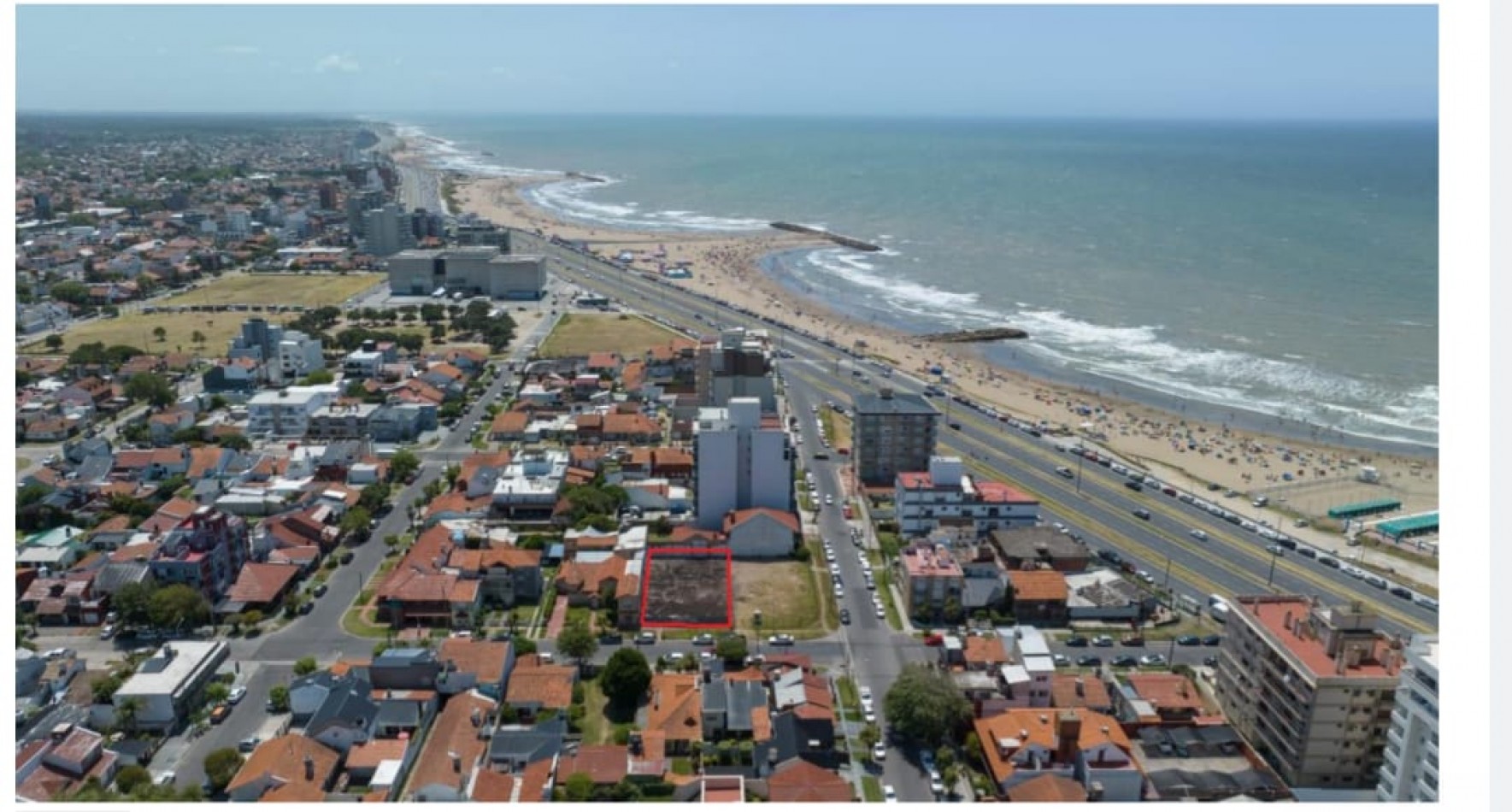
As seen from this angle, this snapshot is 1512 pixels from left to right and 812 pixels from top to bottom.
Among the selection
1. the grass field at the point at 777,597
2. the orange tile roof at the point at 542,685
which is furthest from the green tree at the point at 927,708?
the orange tile roof at the point at 542,685

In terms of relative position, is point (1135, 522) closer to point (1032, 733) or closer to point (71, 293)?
point (1032, 733)

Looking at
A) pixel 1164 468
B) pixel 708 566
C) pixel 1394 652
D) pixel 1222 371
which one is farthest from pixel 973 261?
pixel 1394 652

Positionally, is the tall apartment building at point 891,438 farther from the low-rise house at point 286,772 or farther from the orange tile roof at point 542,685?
the low-rise house at point 286,772

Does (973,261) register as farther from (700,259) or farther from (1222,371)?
(1222,371)

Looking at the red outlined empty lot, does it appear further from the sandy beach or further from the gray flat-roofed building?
the gray flat-roofed building

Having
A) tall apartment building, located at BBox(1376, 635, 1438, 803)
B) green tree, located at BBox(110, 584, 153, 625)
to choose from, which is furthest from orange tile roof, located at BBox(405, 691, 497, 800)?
tall apartment building, located at BBox(1376, 635, 1438, 803)

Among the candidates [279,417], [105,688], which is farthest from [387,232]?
[105,688]

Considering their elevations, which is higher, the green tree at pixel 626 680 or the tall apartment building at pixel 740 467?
the tall apartment building at pixel 740 467
